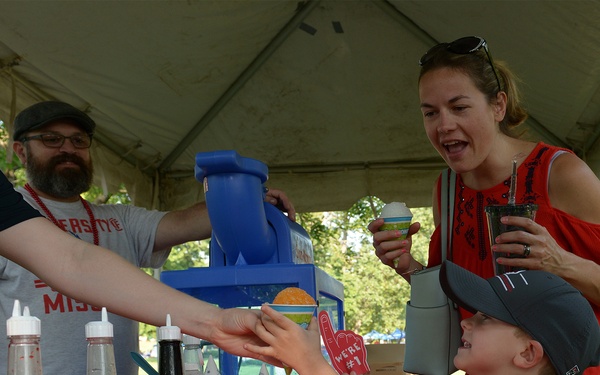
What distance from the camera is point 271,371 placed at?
89.1 inches

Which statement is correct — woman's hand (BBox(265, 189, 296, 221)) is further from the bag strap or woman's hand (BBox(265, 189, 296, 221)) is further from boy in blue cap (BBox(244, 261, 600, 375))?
boy in blue cap (BBox(244, 261, 600, 375))

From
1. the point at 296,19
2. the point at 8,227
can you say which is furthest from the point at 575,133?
the point at 8,227

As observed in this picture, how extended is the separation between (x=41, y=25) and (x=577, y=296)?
3.03 m

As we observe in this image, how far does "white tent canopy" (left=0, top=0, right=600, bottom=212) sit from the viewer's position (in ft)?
13.4

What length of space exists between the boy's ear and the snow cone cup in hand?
515 mm

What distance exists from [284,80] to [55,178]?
261 cm

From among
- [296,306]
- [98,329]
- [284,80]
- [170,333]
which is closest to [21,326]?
[98,329]

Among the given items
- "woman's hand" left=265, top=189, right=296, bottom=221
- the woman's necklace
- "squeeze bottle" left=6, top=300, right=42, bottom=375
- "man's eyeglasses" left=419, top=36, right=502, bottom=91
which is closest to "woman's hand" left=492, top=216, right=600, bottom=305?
"man's eyeglasses" left=419, top=36, right=502, bottom=91

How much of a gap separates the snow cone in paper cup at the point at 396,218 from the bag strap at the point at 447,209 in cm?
13

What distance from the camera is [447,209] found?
2398 mm

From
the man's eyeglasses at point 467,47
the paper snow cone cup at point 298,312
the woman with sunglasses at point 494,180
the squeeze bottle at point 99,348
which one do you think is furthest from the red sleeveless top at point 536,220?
the squeeze bottle at point 99,348

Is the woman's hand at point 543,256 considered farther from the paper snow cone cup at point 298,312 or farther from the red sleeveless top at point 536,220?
the paper snow cone cup at point 298,312

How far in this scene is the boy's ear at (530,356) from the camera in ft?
5.56

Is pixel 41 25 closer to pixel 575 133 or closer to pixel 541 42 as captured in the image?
pixel 541 42
